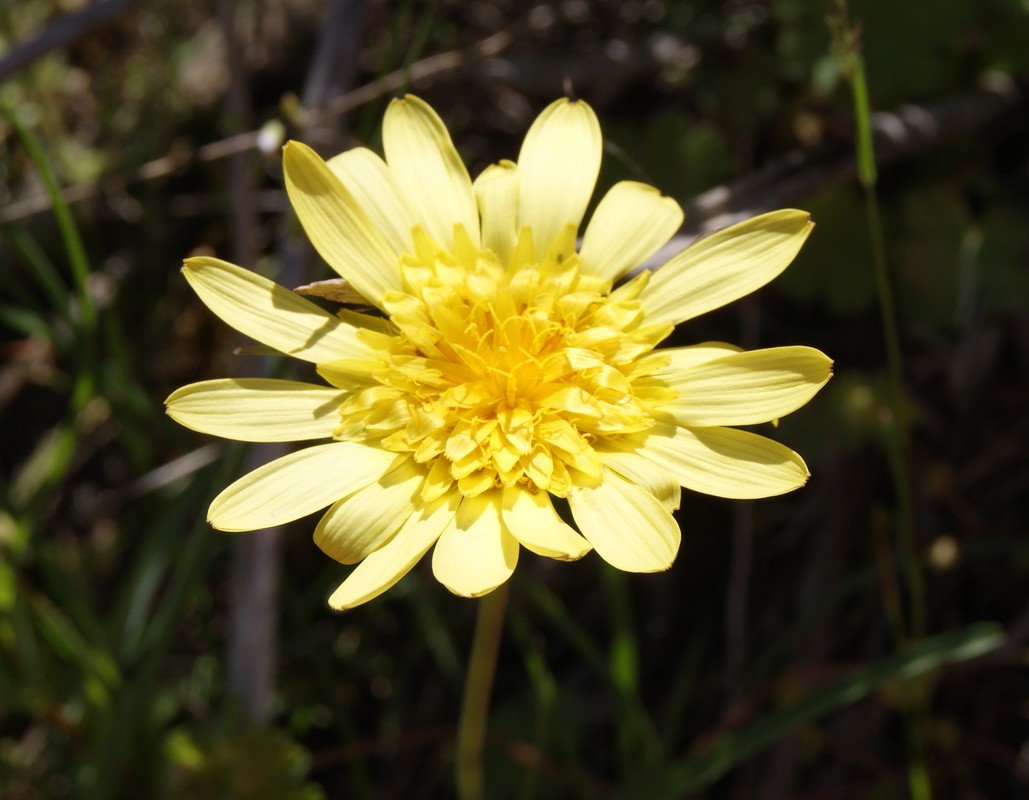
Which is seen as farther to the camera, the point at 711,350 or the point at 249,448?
the point at 249,448

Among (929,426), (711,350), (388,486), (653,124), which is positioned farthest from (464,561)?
(929,426)

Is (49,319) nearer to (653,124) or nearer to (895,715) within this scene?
(653,124)

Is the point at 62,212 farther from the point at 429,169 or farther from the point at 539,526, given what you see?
the point at 539,526

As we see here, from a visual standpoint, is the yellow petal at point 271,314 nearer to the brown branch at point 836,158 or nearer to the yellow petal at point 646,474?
the yellow petal at point 646,474

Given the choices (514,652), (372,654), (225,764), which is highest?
(225,764)

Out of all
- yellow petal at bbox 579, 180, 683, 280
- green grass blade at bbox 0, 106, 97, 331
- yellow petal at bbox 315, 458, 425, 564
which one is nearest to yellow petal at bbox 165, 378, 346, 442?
yellow petal at bbox 315, 458, 425, 564

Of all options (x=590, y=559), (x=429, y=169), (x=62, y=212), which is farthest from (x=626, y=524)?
(x=62, y=212)
